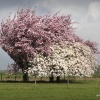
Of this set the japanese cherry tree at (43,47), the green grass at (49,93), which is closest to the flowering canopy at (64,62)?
the japanese cherry tree at (43,47)

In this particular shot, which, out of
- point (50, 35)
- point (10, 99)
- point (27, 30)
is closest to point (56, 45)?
point (50, 35)

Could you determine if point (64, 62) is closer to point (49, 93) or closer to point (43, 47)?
point (43, 47)

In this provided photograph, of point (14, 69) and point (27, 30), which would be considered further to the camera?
point (14, 69)

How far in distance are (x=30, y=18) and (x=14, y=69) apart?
12.0 meters

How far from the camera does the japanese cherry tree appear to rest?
6831 cm

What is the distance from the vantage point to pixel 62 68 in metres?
68.4

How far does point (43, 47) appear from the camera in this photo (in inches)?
2746

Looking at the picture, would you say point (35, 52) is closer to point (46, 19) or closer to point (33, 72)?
point (33, 72)

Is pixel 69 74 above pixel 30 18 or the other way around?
the other way around

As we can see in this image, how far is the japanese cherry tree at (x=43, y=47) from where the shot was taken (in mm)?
68312

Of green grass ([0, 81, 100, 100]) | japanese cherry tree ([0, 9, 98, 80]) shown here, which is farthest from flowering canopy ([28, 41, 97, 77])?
green grass ([0, 81, 100, 100])

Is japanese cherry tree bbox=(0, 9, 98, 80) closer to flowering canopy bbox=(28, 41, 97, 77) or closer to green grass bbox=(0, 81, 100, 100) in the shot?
flowering canopy bbox=(28, 41, 97, 77)

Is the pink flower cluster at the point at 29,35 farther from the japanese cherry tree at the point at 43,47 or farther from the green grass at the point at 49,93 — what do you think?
the green grass at the point at 49,93

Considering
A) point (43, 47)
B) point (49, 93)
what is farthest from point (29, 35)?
point (49, 93)
